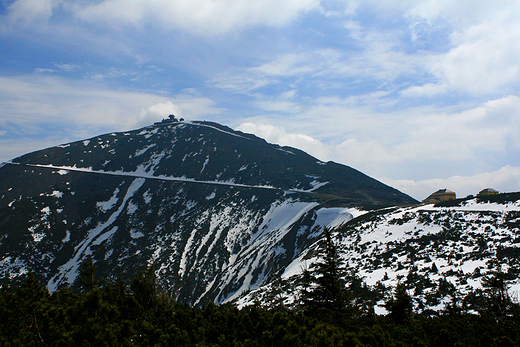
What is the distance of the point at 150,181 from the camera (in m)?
139

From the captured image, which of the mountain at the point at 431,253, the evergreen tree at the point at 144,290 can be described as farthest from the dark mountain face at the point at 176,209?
the evergreen tree at the point at 144,290

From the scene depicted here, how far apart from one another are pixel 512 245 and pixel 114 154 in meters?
162

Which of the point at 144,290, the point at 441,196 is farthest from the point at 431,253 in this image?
the point at 441,196

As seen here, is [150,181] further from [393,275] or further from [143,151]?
[393,275]

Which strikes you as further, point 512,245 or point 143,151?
point 143,151

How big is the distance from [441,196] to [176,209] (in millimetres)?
81526

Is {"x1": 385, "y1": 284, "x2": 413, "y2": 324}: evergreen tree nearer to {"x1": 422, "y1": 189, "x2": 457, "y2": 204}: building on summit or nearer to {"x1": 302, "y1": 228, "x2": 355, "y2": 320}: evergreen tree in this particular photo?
{"x1": 302, "y1": 228, "x2": 355, "y2": 320}: evergreen tree

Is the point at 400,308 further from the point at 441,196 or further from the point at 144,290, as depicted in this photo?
the point at 441,196

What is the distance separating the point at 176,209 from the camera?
118m

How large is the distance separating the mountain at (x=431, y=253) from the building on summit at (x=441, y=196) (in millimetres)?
35085

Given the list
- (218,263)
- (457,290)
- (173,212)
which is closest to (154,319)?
(457,290)

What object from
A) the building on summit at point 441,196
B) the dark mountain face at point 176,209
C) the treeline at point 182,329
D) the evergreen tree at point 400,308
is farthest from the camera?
the building on summit at point 441,196

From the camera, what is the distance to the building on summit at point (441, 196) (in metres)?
92.9

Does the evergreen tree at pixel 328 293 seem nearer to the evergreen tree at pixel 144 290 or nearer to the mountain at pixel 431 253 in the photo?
the mountain at pixel 431 253
